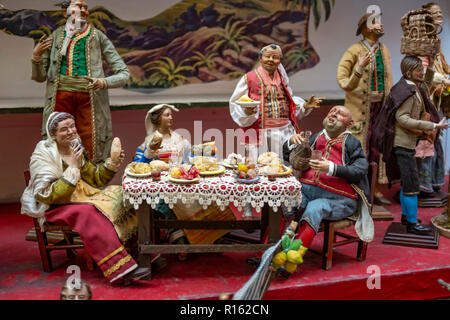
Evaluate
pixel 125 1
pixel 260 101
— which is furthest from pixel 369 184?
pixel 125 1

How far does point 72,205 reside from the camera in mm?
4758

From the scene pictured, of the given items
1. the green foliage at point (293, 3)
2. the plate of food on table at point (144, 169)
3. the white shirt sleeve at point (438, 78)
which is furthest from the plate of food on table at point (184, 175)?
the green foliage at point (293, 3)

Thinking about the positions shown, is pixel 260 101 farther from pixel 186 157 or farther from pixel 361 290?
pixel 361 290

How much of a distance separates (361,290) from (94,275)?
2332mm

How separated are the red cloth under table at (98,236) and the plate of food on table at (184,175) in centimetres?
66

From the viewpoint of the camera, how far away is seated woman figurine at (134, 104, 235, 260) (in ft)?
17.3

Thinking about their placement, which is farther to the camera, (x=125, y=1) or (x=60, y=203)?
(x=125, y=1)

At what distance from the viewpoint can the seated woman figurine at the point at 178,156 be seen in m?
5.28

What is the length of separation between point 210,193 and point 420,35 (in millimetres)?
2997

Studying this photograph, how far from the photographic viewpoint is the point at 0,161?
7.19 m

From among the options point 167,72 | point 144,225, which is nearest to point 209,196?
point 144,225

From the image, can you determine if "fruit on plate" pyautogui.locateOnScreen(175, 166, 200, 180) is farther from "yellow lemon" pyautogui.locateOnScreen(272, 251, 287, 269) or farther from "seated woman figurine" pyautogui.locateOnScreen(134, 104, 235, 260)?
"yellow lemon" pyautogui.locateOnScreen(272, 251, 287, 269)

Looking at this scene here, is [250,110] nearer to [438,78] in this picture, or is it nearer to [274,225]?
[274,225]

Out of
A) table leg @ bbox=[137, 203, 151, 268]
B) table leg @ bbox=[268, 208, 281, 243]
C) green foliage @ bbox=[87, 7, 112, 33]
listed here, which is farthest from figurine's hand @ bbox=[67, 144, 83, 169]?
green foliage @ bbox=[87, 7, 112, 33]
